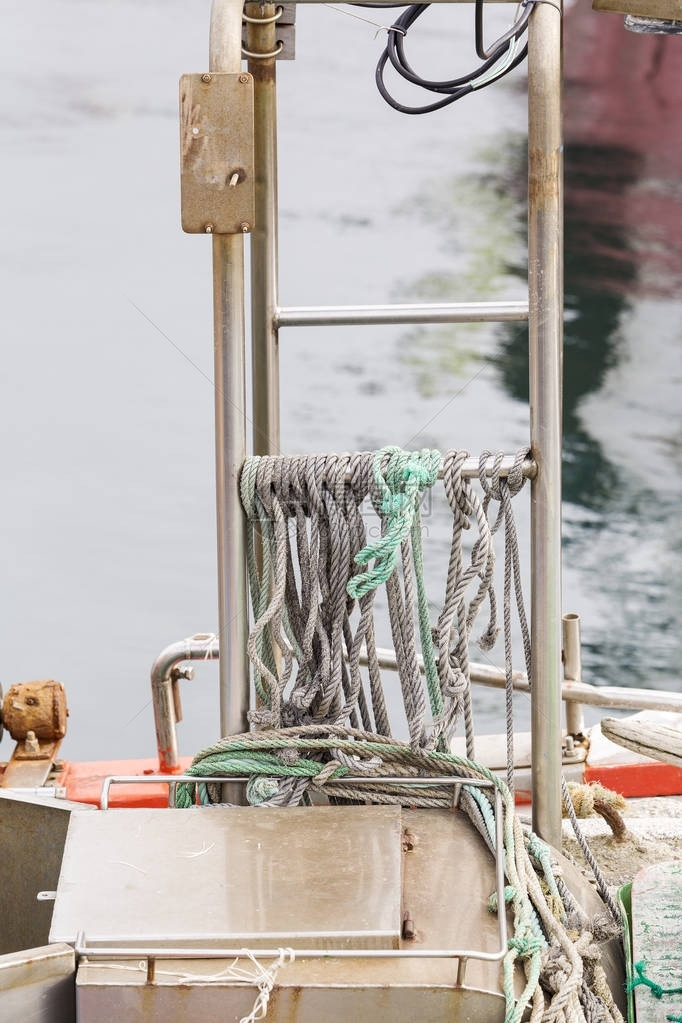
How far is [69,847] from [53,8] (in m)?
10.3

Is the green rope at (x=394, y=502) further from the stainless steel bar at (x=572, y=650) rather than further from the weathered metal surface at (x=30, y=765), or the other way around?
the weathered metal surface at (x=30, y=765)

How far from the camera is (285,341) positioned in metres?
9.63

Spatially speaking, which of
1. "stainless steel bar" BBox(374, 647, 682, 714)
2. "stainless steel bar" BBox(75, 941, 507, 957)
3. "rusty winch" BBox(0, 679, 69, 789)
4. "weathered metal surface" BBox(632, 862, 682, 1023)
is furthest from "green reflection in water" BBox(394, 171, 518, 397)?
"stainless steel bar" BBox(75, 941, 507, 957)

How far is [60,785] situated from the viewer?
2.62 meters

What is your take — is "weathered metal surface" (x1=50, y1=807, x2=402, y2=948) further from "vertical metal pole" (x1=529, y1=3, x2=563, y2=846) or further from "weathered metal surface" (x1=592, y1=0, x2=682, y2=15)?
"weathered metal surface" (x1=592, y1=0, x2=682, y2=15)

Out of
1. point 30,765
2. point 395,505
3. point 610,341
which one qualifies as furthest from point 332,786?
point 610,341

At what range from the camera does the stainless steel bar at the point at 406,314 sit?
1.76 metres

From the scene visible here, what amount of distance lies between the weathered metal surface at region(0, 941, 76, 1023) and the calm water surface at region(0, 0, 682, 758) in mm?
4562

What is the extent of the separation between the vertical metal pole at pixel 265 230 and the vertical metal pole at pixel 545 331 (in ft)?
1.42

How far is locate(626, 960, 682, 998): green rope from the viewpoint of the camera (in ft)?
4.79

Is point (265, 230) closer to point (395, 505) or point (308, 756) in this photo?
point (395, 505)

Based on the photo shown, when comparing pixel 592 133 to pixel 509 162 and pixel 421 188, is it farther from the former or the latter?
pixel 421 188

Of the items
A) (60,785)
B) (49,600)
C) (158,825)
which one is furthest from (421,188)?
(158,825)

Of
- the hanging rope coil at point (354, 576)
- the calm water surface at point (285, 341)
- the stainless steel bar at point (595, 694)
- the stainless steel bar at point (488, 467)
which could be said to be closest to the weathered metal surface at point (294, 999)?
the hanging rope coil at point (354, 576)
